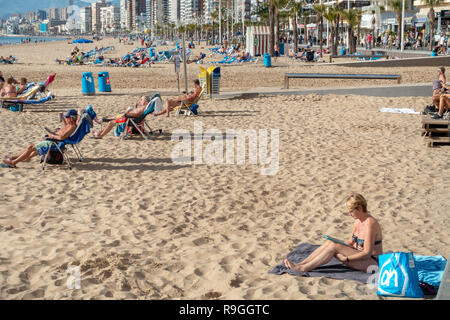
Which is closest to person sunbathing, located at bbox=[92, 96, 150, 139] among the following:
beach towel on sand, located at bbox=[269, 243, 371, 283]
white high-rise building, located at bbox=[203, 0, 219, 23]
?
beach towel on sand, located at bbox=[269, 243, 371, 283]

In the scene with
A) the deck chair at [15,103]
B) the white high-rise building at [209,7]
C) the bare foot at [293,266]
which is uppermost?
the white high-rise building at [209,7]

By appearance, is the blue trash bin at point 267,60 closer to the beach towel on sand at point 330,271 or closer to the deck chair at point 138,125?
the deck chair at point 138,125

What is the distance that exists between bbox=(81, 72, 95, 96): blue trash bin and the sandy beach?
17.5 ft

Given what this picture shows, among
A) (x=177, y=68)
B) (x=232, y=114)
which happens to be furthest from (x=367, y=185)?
(x=177, y=68)

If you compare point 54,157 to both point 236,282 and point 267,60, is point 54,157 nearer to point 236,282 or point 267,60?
point 236,282

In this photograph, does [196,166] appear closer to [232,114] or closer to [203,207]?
[203,207]

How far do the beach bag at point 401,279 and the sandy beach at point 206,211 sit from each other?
148mm

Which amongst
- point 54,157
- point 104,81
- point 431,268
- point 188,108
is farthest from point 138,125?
point 104,81

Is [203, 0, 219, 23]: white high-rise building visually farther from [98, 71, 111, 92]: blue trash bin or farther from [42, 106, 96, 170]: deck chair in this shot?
[42, 106, 96, 170]: deck chair

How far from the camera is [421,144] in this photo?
30.8ft

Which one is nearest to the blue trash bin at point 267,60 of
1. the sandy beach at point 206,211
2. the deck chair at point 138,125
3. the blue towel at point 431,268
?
the sandy beach at point 206,211

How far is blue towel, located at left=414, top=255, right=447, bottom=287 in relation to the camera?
4145 millimetres

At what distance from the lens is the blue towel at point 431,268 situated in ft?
13.6

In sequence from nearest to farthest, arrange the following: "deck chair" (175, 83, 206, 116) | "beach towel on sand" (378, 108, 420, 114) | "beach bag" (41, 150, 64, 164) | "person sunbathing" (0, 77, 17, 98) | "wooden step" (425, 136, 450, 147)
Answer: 1. "beach bag" (41, 150, 64, 164)
2. "wooden step" (425, 136, 450, 147)
3. "beach towel on sand" (378, 108, 420, 114)
4. "deck chair" (175, 83, 206, 116)
5. "person sunbathing" (0, 77, 17, 98)
